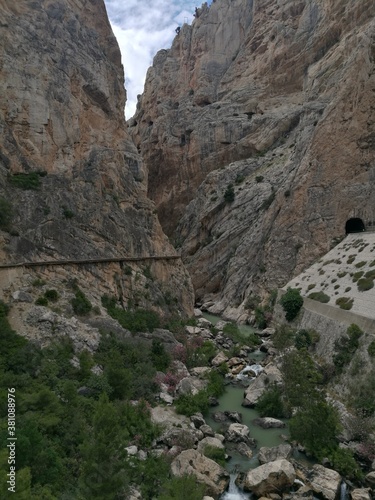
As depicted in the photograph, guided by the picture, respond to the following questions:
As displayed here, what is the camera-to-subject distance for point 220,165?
7862cm

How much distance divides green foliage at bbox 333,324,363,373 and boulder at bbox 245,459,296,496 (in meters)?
8.23

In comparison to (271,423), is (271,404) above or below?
above

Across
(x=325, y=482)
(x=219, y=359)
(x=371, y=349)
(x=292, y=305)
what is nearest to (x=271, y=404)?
(x=371, y=349)

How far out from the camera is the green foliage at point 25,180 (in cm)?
3040

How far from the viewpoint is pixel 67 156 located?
3638 centimetres

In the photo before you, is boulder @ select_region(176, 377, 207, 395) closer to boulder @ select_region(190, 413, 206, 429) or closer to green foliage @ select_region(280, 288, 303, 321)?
boulder @ select_region(190, 413, 206, 429)

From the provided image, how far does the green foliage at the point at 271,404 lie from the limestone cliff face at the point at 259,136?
27.5 m

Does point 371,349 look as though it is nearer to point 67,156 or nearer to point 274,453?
point 274,453

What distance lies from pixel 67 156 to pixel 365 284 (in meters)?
26.3

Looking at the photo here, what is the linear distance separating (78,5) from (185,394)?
46.0 meters

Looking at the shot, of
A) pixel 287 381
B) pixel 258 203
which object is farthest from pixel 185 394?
pixel 258 203

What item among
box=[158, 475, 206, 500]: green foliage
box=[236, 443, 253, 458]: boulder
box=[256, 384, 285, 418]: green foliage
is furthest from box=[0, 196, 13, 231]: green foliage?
box=[158, 475, 206, 500]: green foliage

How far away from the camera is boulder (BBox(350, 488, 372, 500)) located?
44.7 ft

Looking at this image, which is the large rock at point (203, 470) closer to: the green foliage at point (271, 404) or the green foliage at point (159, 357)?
the green foliage at point (271, 404)
